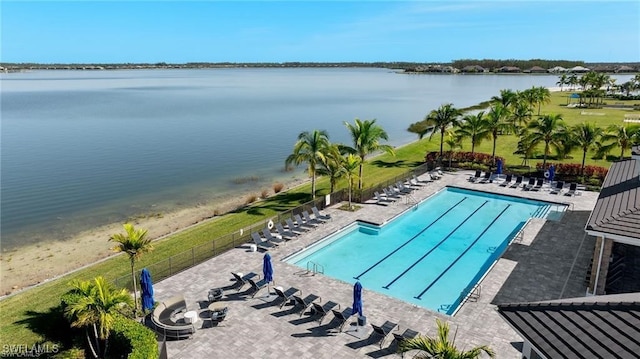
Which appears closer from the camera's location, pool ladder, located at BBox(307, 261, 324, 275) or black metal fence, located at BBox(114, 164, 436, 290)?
black metal fence, located at BBox(114, 164, 436, 290)

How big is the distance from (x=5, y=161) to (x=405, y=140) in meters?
44.0

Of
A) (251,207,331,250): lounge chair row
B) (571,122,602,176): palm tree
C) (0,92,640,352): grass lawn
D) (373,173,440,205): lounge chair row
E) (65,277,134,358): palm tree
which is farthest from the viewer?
(571,122,602,176): palm tree

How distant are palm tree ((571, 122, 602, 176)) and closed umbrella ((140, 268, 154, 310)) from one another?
1160 inches

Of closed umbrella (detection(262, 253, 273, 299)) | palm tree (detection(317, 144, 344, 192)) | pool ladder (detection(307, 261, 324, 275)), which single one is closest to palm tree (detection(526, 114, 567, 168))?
palm tree (detection(317, 144, 344, 192))

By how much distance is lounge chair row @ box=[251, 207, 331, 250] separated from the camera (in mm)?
20803

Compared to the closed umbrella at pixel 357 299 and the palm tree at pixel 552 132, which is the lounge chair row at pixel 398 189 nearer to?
the palm tree at pixel 552 132

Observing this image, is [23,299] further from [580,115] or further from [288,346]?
[580,115]

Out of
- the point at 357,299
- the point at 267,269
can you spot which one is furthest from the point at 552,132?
the point at 267,269

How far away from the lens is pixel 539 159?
3766 cm

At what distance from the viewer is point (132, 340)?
12219 mm

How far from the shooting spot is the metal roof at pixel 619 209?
14398 millimetres

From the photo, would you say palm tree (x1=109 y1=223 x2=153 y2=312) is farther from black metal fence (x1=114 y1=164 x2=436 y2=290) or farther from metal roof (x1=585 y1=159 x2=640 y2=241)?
metal roof (x1=585 y1=159 x2=640 y2=241)

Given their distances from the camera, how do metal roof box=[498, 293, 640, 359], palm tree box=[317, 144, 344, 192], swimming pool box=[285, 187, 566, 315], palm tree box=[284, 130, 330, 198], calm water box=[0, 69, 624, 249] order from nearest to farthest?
metal roof box=[498, 293, 640, 359], swimming pool box=[285, 187, 566, 315], palm tree box=[317, 144, 344, 192], palm tree box=[284, 130, 330, 198], calm water box=[0, 69, 624, 249]

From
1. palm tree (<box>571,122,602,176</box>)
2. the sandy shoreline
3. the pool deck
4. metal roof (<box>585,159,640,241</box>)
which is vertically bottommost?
the sandy shoreline
